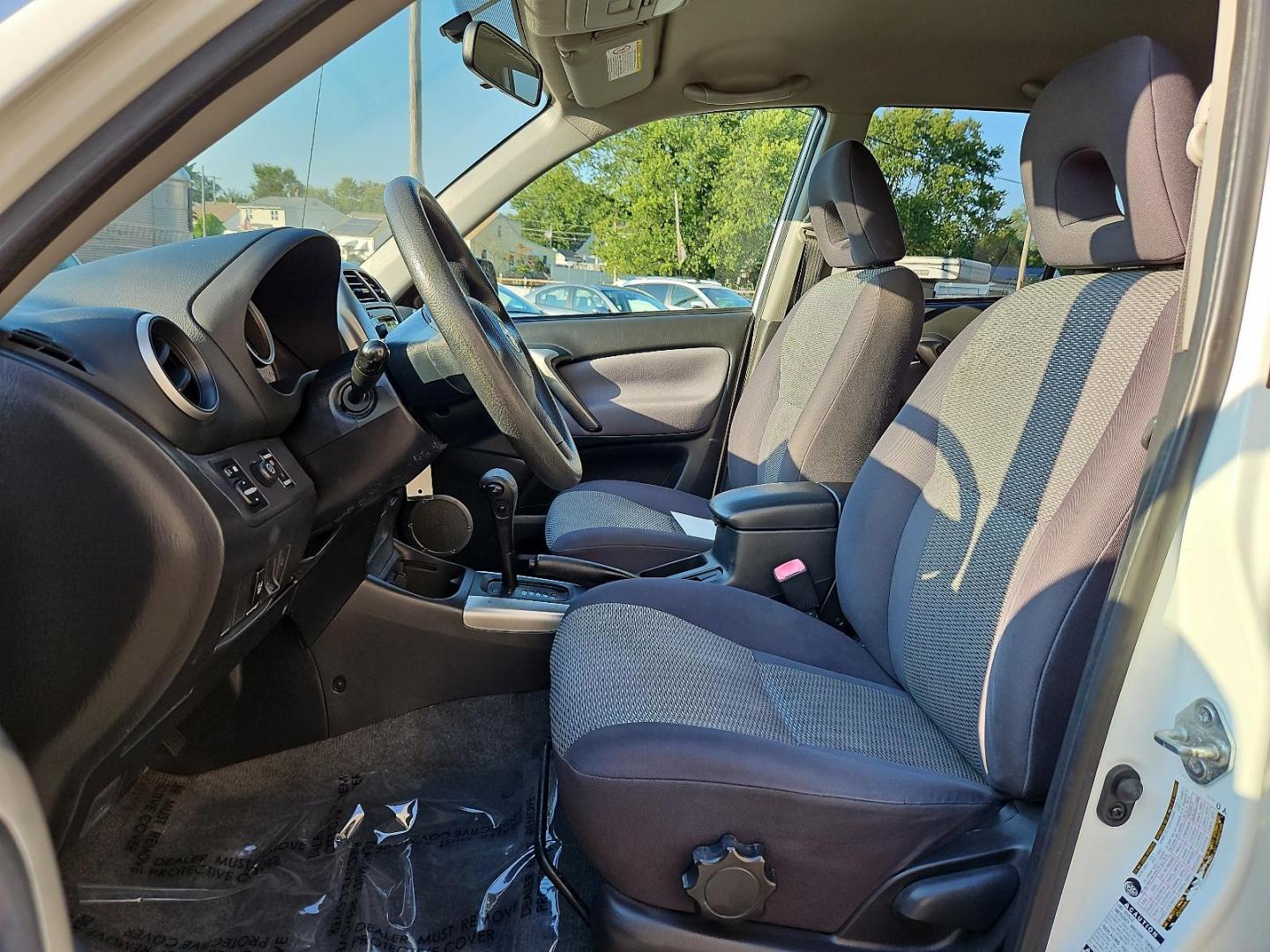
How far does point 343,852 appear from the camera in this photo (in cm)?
138

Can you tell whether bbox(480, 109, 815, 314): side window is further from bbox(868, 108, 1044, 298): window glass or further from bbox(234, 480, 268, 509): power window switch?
bbox(234, 480, 268, 509): power window switch

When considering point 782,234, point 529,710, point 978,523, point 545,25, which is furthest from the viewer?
point 782,234

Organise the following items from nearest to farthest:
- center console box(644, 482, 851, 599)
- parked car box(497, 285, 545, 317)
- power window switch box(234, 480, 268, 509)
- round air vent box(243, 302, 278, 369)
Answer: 1. power window switch box(234, 480, 268, 509)
2. round air vent box(243, 302, 278, 369)
3. center console box(644, 482, 851, 599)
4. parked car box(497, 285, 545, 317)

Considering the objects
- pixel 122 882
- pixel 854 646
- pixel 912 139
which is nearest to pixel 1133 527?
pixel 854 646

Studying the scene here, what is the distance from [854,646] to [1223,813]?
0.76 metres

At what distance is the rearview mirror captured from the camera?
5.87 feet

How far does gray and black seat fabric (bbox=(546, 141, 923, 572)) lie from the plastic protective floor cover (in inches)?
21.8

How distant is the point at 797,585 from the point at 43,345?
1.38 m

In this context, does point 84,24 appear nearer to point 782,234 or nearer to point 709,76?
point 709,76

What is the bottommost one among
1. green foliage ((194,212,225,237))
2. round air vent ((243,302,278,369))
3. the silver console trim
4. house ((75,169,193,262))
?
the silver console trim

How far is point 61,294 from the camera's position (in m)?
0.91

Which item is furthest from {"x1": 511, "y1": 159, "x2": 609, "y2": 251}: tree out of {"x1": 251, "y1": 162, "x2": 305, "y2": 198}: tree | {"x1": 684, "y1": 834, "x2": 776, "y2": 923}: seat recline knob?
{"x1": 684, "y1": 834, "x2": 776, "y2": 923}: seat recline knob

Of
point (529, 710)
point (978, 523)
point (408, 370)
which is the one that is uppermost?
point (408, 370)

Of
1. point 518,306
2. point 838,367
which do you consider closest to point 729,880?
point 838,367
